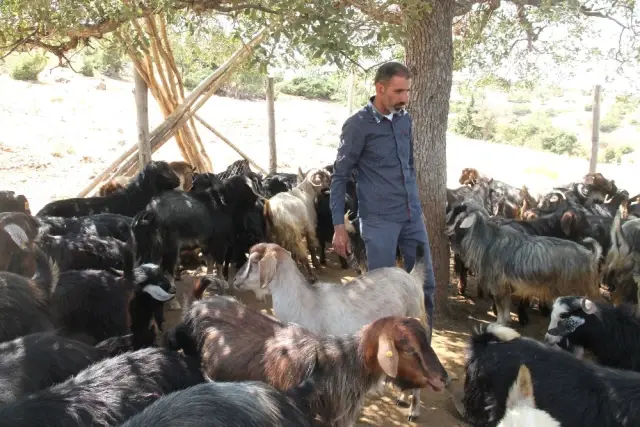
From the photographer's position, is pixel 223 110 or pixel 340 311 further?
pixel 223 110

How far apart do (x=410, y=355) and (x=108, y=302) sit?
2.60 metres

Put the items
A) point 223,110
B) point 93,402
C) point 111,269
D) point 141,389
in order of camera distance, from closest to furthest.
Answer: point 93,402, point 141,389, point 111,269, point 223,110

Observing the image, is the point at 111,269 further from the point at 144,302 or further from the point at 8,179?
the point at 8,179

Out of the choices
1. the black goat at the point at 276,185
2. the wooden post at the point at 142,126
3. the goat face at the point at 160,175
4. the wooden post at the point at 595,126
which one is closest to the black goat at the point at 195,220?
the goat face at the point at 160,175

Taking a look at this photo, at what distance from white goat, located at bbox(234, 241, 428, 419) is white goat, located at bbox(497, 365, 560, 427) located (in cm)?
168

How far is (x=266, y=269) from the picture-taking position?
4.22 metres

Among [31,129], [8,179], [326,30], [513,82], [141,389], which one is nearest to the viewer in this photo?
[141,389]

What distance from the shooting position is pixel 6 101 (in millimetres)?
24250

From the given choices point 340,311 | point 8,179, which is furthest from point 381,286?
point 8,179

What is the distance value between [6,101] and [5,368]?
2480 centimetres

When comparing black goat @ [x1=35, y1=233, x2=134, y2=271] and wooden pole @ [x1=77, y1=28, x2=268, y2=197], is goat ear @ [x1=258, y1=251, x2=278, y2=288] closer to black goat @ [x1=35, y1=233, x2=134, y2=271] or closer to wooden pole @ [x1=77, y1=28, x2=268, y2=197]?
black goat @ [x1=35, y1=233, x2=134, y2=271]

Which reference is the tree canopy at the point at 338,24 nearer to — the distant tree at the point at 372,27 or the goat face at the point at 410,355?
the distant tree at the point at 372,27

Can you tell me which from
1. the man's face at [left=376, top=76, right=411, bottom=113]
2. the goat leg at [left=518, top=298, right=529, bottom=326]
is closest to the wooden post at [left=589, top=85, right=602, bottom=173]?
the goat leg at [left=518, top=298, right=529, bottom=326]

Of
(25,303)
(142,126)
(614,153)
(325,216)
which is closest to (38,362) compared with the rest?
(25,303)
